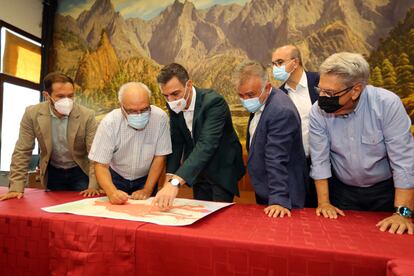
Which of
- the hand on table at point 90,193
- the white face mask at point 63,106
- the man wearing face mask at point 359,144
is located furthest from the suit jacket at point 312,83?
the white face mask at point 63,106

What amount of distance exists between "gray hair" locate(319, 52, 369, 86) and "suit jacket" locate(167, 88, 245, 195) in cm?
73

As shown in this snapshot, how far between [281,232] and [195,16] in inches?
193

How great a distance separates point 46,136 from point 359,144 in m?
1.99

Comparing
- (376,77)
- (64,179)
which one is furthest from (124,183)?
(376,77)

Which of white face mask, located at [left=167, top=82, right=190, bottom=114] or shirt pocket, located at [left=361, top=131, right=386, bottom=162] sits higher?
white face mask, located at [left=167, top=82, right=190, bottom=114]

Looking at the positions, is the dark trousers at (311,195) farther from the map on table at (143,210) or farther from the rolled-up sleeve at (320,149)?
the map on table at (143,210)

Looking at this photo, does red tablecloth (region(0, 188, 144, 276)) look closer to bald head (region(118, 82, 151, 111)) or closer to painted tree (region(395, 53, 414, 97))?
bald head (region(118, 82, 151, 111))

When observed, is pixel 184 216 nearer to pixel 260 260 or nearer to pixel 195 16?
pixel 260 260

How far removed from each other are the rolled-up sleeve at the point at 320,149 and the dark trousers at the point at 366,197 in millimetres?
142

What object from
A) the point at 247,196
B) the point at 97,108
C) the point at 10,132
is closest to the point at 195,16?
the point at 97,108

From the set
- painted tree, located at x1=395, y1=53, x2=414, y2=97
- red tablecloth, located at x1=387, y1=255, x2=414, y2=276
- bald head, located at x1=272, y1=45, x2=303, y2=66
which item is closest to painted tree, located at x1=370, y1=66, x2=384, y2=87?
painted tree, located at x1=395, y1=53, x2=414, y2=97

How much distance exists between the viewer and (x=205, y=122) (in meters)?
2.00

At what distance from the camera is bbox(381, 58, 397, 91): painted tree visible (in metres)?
4.24

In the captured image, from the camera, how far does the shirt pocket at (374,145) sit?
1.49m
